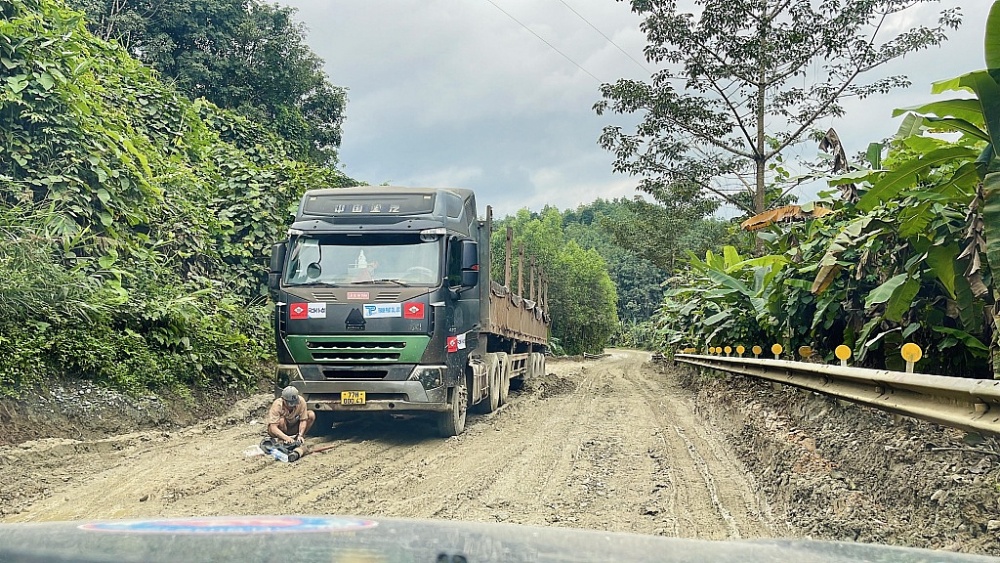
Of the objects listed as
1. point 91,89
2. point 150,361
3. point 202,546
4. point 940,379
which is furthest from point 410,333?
point 91,89

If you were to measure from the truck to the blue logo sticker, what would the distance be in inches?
278

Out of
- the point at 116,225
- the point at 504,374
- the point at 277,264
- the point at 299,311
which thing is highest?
the point at 116,225

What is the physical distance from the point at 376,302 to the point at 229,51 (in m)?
25.4

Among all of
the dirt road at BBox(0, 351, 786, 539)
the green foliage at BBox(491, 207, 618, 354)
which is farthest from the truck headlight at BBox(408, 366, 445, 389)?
the green foliage at BBox(491, 207, 618, 354)

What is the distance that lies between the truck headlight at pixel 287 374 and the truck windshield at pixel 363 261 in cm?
103

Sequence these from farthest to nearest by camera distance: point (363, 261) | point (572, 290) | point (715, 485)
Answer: point (572, 290) < point (363, 261) < point (715, 485)

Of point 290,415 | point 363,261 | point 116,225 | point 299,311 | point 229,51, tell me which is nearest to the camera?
point 290,415

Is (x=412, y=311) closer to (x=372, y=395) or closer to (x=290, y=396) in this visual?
(x=372, y=395)

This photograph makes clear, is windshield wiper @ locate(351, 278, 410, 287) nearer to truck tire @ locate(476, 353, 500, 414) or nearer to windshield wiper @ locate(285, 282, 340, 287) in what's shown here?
windshield wiper @ locate(285, 282, 340, 287)

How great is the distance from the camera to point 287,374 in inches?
370

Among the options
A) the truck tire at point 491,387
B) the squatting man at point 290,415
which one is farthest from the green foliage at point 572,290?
the squatting man at point 290,415

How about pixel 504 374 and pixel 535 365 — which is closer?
pixel 504 374

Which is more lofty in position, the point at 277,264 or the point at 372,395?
the point at 277,264

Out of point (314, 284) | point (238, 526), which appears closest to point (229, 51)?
point (314, 284)
